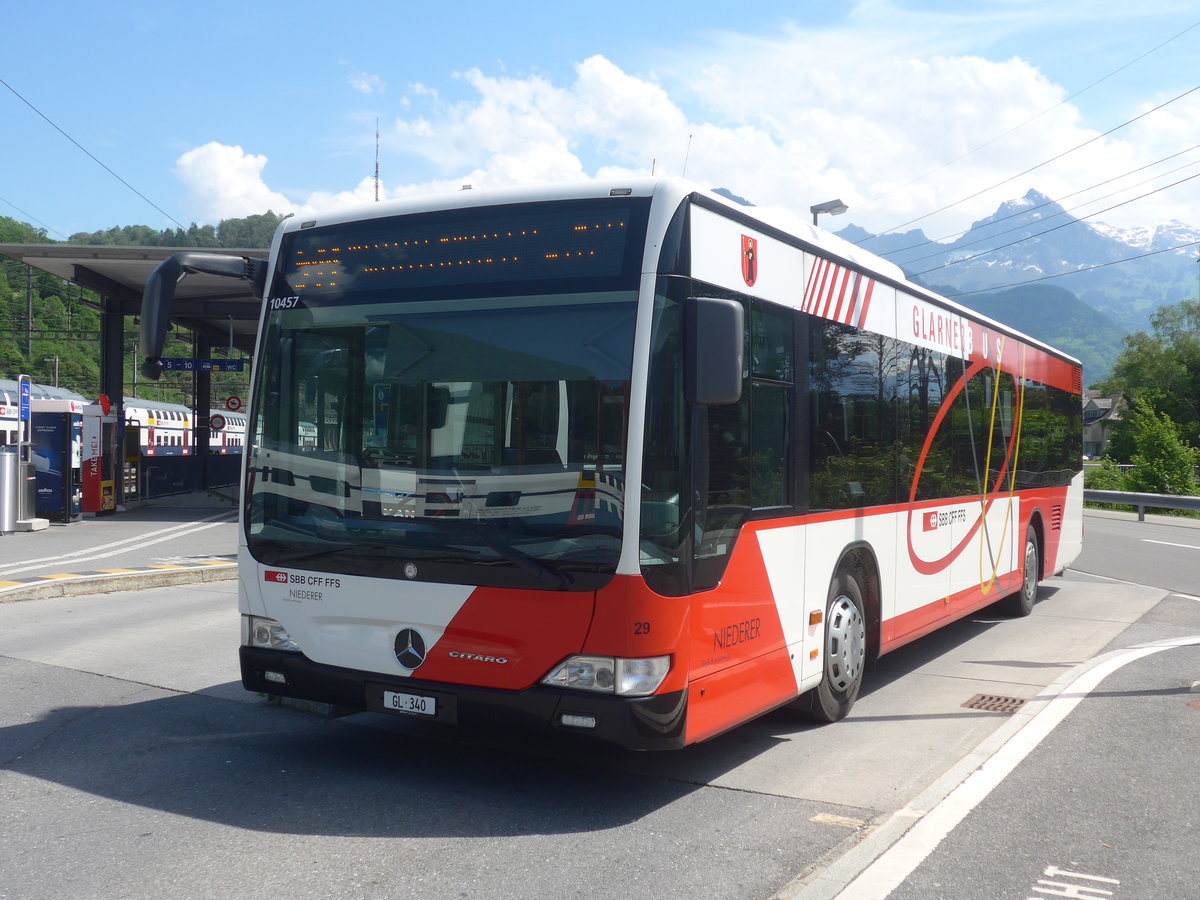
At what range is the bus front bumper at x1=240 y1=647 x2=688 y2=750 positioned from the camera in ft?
16.1

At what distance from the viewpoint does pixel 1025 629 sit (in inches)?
437

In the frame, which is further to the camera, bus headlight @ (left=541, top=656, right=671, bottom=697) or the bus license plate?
the bus license plate

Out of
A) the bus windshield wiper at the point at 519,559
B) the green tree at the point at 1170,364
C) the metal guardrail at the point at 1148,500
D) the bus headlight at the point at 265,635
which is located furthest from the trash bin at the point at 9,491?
the green tree at the point at 1170,364

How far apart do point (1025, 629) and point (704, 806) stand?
686 cm

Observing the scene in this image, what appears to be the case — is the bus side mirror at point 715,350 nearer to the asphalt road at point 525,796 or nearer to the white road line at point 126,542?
the asphalt road at point 525,796

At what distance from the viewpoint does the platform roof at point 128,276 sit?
83.2 ft

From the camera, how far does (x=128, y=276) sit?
2844cm

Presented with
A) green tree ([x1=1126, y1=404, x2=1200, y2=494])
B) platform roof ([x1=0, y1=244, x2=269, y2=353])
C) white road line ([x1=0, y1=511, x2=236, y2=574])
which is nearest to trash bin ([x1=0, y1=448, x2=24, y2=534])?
white road line ([x1=0, y1=511, x2=236, y2=574])

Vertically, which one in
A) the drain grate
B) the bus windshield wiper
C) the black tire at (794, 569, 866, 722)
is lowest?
the drain grate

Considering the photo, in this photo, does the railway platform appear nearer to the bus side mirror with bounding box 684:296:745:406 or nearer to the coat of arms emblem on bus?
the coat of arms emblem on bus

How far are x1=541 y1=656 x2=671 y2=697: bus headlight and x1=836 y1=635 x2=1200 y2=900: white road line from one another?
45.5 inches

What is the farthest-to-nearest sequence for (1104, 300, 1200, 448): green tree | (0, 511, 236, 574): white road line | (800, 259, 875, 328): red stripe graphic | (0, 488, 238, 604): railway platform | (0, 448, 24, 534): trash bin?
(1104, 300, 1200, 448): green tree, (0, 448, 24, 534): trash bin, (0, 511, 236, 574): white road line, (0, 488, 238, 604): railway platform, (800, 259, 875, 328): red stripe graphic

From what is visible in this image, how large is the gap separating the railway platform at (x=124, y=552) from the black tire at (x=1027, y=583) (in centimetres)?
935

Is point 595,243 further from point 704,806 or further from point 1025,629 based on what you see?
point 1025,629
